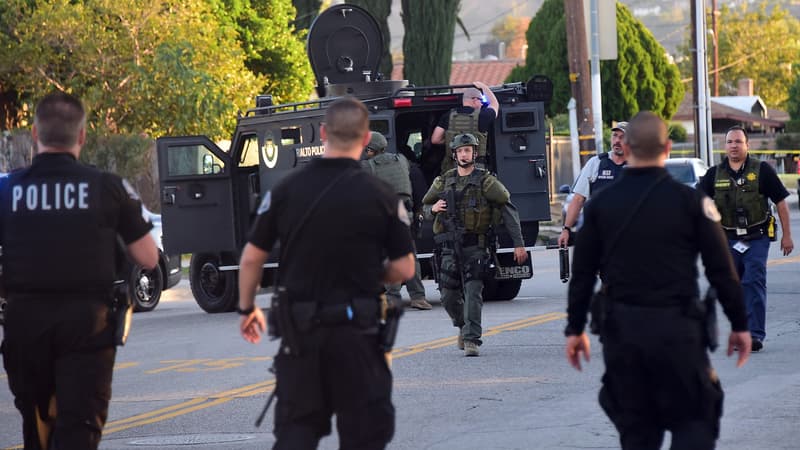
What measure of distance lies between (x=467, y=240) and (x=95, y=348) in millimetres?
6184

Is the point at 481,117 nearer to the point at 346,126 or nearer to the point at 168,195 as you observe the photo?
the point at 168,195

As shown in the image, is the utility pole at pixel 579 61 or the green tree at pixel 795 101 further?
the green tree at pixel 795 101

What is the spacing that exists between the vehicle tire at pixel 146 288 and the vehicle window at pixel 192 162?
1258mm

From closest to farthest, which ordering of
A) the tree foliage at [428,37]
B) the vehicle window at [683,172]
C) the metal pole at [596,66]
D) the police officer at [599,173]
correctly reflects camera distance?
the police officer at [599,173]
the vehicle window at [683,172]
the metal pole at [596,66]
the tree foliage at [428,37]

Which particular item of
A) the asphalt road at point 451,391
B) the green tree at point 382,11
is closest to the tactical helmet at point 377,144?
the asphalt road at point 451,391

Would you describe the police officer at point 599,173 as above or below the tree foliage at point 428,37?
below

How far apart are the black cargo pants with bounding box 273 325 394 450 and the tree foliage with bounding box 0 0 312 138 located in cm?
2379

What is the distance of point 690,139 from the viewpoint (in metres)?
85.9

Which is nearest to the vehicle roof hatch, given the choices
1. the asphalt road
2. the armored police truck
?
the armored police truck

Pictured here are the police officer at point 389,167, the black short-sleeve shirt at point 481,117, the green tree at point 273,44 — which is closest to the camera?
the police officer at point 389,167

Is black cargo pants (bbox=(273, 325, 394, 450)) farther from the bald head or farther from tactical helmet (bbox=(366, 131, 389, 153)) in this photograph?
tactical helmet (bbox=(366, 131, 389, 153))

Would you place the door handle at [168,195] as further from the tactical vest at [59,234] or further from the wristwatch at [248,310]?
the wristwatch at [248,310]

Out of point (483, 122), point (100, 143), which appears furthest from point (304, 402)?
point (100, 143)

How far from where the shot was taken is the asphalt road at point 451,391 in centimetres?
876
